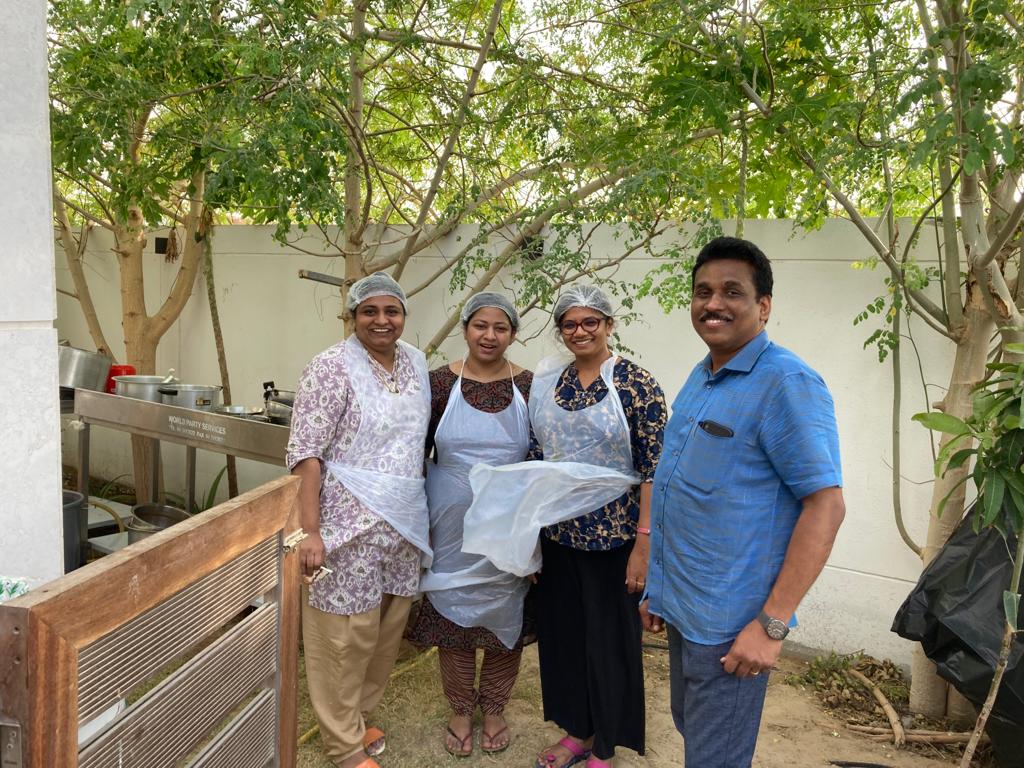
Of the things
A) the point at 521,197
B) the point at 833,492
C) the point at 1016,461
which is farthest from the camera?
the point at 521,197

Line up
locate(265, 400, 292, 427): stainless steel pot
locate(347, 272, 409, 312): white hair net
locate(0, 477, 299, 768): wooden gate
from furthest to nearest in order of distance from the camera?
locate(265, 400, 292, 427): stainless steel pot < locate(347, 272, 409, 312): white hair net < locate(0, 477, 299, 768): wooden gate

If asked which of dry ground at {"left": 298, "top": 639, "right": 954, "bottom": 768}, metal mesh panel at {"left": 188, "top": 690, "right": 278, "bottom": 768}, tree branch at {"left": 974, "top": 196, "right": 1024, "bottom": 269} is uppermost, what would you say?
tree branch at {"left": 974, "top": 196, "right": 1024, "bottom": 269}

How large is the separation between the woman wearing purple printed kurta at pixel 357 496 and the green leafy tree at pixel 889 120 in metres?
1.29

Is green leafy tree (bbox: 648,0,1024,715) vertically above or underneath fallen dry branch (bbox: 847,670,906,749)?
above

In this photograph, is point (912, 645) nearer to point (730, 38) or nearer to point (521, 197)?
point (730, 38)

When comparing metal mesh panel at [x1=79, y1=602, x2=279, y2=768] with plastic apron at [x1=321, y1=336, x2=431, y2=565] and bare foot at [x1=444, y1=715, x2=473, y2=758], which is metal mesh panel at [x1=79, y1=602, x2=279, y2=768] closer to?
plastic apron at [x1=321, y1=336, x2=431, y2=565]

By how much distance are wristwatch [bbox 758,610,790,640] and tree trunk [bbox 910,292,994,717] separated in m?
1.40

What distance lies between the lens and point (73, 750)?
36.7 inches

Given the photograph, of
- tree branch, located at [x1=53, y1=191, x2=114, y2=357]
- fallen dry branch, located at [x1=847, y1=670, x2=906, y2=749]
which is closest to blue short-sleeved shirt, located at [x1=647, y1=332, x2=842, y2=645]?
fallen dry branch, located at [x1=847, y1=670, x2=906, y2=749]

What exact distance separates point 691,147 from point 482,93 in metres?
1.06

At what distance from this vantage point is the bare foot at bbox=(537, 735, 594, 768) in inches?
103

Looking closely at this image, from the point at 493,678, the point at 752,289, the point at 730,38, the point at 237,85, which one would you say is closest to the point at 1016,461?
the point at 752,289

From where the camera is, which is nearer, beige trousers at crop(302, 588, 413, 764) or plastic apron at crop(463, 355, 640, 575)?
plastic apron at crop(463, 355, 640, 575)

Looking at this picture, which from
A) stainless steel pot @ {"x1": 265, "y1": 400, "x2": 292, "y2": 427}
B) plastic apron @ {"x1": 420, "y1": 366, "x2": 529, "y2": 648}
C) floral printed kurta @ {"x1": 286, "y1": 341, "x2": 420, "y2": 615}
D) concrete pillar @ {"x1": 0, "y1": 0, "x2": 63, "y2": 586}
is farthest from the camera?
stainless steel pot @ {"x1": 265, "y1": 400, "x2": 292, "y2": 427}
